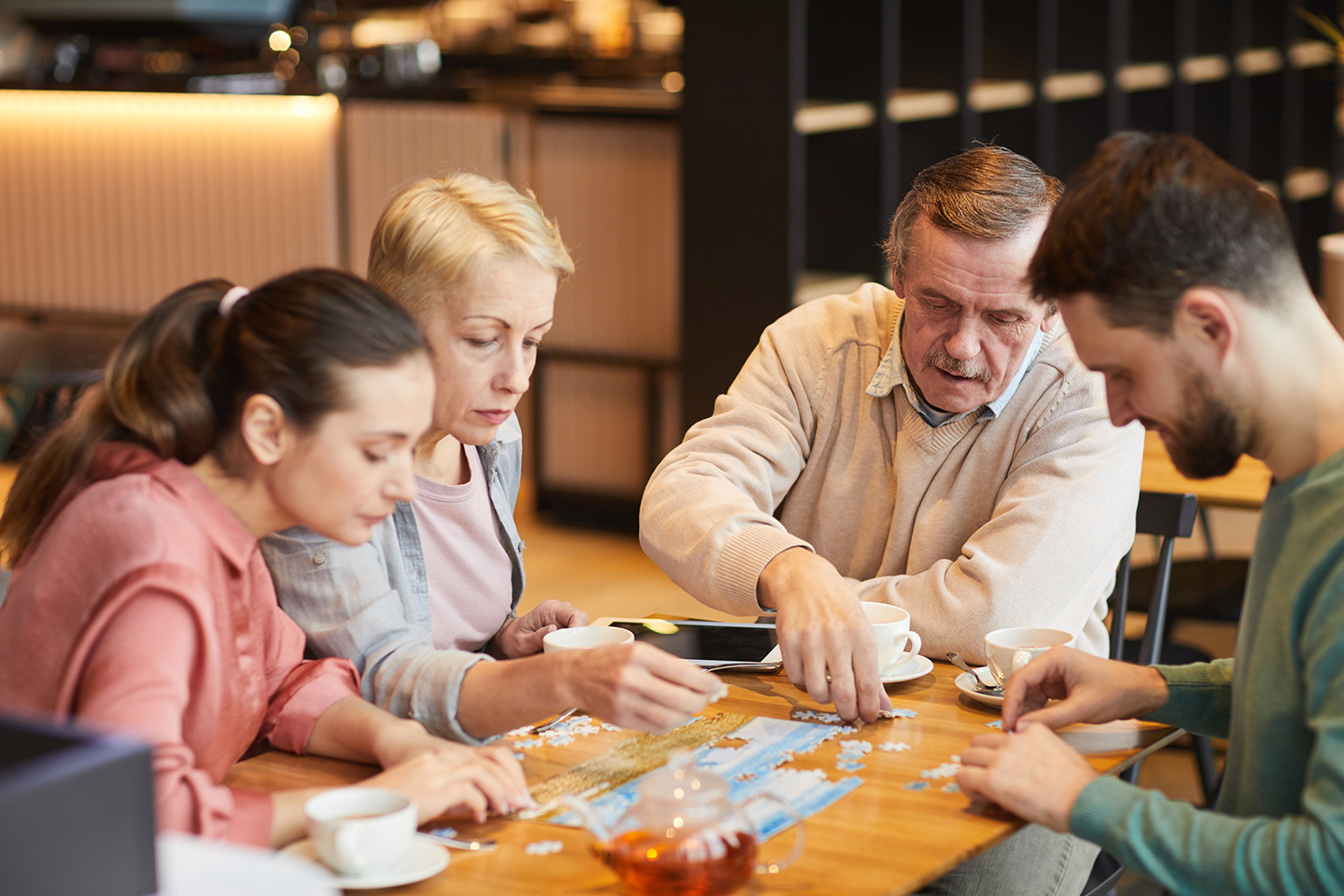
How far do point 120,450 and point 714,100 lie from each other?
10.5ft

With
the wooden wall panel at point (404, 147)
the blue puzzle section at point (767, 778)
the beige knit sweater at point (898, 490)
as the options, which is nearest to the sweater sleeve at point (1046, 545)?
the beige knit sweater at point (898, 490)

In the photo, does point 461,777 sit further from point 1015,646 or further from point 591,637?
point 1015,646

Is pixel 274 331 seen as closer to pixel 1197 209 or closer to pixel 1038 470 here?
pixel 1197 209

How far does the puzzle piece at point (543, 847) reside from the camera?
1.27 meters

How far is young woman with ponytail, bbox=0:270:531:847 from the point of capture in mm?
1243

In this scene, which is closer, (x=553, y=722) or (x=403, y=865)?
(x=403, y=865)

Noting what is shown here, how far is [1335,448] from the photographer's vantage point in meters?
1.31

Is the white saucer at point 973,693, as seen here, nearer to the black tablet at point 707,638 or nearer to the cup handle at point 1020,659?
the cup handle at point 1020,659

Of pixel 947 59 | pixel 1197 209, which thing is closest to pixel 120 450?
pixel 1197 209

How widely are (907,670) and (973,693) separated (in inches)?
3.8

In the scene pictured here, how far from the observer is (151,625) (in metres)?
1.24

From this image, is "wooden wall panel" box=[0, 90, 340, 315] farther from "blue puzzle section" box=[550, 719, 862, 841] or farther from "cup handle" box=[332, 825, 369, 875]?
"cup handle" box=[332, 825, 369, 875]

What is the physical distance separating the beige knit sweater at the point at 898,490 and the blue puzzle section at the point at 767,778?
0.96 ft

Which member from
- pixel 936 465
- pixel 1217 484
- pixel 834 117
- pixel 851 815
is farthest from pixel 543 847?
pixel 834 117
